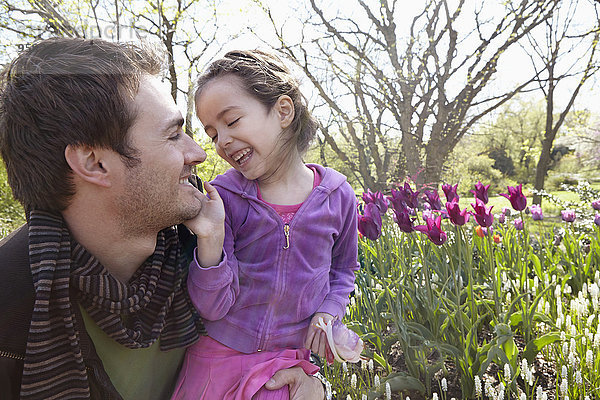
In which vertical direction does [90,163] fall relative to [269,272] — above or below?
above

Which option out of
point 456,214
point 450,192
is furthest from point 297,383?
point 450,192

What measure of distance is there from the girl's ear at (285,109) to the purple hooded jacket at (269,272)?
0.22 metres

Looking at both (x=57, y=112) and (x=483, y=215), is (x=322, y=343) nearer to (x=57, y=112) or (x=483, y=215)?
(x=57, y=112)

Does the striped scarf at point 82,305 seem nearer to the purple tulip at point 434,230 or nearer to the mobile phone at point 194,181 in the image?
the mobile phone at point 194,181

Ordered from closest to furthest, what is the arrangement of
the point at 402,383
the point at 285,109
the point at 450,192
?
the point at 285,109, the point at 402,383, the point at 450,192

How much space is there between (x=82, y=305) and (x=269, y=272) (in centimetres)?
49

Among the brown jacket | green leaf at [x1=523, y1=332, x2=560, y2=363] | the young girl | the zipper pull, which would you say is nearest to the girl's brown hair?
the young girl

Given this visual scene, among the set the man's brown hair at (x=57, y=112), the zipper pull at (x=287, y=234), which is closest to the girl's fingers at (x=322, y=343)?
the zipper pull at (x=287, y=234)

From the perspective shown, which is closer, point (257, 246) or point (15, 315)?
point (15, 315)

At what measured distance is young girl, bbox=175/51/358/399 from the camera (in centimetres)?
128

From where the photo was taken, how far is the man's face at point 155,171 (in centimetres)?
119

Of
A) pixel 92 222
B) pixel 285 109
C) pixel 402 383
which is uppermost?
pixel 285 109

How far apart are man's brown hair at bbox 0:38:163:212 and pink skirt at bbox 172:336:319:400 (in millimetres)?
555

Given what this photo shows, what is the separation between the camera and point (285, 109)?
151cm
